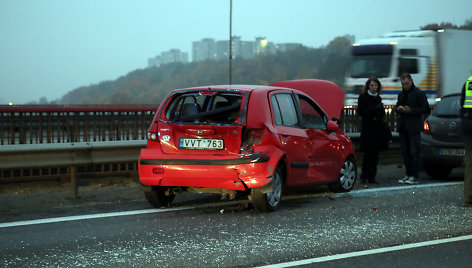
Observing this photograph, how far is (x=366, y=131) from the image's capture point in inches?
503

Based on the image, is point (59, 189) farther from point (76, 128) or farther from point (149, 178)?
point (76, 128)

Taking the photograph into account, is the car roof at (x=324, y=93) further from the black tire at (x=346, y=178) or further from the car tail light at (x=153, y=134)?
→ the car tail light at (x=153, y=134)

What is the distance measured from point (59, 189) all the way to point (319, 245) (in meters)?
5.54

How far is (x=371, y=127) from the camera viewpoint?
12.7 metres

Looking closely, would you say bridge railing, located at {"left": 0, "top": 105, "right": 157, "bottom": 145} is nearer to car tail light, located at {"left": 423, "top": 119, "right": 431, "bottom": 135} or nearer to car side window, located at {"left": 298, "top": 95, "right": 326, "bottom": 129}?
car side window, located at {"left": 298, "top": 95, "right": 326, "bottom": 129}

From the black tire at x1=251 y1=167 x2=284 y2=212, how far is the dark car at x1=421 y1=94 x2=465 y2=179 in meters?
4.72

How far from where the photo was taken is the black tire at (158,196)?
29.8 ft

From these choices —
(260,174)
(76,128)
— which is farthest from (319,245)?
(76,128)

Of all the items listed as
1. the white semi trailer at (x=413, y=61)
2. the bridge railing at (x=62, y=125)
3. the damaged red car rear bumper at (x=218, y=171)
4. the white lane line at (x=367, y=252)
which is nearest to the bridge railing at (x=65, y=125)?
the bridge railing at (x=62, y=125)

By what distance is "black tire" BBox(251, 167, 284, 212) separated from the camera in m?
8.62

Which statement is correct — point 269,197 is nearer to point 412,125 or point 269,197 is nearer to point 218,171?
point 218,171

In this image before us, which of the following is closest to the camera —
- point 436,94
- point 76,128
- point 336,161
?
point 336,161

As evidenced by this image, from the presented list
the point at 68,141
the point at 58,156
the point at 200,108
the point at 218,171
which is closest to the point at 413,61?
the point at 68,141

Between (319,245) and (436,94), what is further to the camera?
(436,94)
